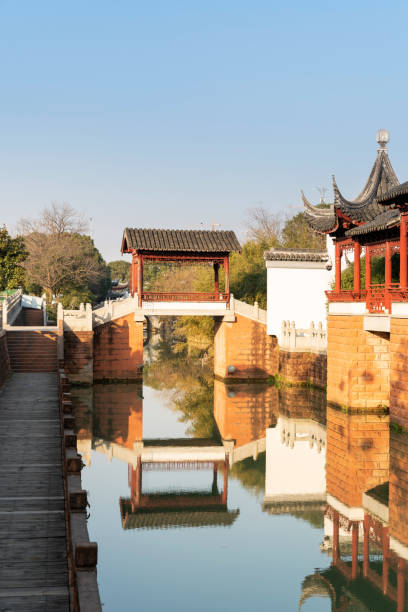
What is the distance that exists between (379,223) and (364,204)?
1.90m

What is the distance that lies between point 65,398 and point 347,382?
34.4ft

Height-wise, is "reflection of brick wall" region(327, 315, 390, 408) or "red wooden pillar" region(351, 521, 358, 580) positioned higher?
"reflection of brick wall" region(327, 315, 390, 408)

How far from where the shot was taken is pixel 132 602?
907cm

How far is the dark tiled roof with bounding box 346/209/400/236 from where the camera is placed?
19686 mm

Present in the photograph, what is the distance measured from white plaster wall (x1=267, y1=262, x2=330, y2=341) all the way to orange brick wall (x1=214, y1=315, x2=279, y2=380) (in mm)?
649

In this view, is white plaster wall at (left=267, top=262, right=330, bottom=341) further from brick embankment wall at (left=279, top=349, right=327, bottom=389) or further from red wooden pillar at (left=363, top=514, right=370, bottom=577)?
red wooden pillar at (left=363, top=514, right=370, bottom=577)

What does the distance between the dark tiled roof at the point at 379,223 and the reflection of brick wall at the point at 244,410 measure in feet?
22.1

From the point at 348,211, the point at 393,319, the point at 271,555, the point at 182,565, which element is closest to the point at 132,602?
the point at 182,565

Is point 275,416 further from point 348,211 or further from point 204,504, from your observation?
point 204,504

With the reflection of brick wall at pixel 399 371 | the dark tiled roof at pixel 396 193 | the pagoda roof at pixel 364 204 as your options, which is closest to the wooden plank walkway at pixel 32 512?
the reflection of brick wall at pixel 399 371

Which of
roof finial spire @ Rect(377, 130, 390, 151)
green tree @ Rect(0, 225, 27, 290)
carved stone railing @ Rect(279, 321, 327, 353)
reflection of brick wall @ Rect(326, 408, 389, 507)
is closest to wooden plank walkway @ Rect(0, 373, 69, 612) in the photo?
reflection of brick wall @ Rect(326, 408, 389, 507)

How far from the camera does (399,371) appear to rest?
18.0 m

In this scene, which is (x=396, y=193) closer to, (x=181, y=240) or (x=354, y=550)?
(x=354, y=550)

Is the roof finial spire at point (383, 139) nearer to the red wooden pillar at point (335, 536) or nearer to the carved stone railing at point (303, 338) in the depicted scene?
the carved stone railing at point (303, 338)
